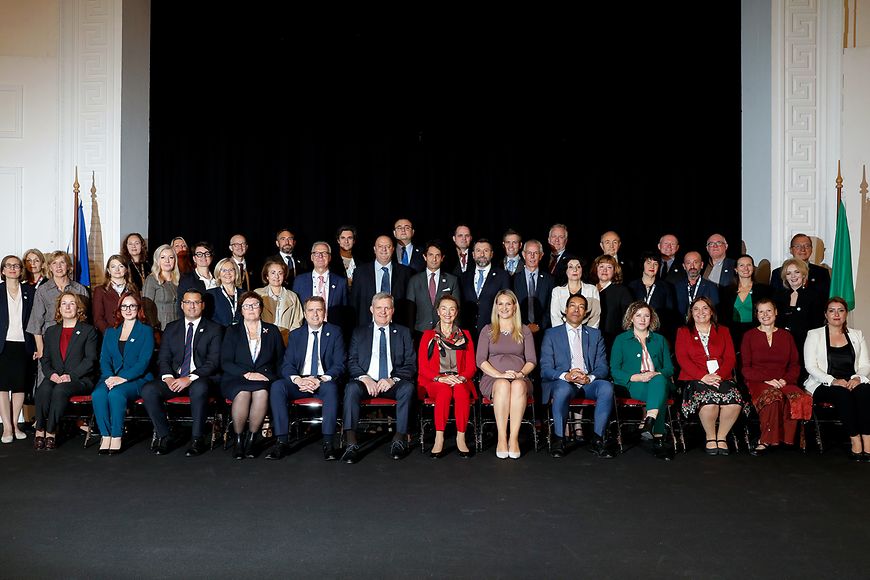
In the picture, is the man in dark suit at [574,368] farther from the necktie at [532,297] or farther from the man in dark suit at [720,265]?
the man in dark suit at [720,265]

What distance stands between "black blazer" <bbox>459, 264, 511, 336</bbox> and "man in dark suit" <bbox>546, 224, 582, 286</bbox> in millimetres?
607

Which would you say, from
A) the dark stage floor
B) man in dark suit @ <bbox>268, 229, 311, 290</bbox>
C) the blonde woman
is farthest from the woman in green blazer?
man in dark suit @ <bbox>268, 229, 311, 290</bbox>

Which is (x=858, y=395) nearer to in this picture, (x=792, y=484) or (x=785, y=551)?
(x=792, y=484)

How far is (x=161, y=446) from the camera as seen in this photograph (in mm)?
5691

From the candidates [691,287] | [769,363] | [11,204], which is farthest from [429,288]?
[11,204]

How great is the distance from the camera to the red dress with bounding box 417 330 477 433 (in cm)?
570

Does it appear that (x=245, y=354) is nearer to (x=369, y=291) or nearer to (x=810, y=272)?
(x=369, y=291)

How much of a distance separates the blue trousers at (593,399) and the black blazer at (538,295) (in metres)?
0.85

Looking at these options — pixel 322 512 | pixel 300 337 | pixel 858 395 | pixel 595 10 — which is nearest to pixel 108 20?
pixel 300 337

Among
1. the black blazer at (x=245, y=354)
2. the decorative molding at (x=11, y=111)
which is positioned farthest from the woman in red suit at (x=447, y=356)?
the decorative molding at (x=11, y=111)

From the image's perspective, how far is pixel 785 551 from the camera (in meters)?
3.64

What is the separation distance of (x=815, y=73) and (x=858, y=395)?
324 cm

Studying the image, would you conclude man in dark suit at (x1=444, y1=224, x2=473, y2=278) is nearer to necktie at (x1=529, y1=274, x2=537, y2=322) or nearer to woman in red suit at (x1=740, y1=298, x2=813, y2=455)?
necktie at (x1=529, y1=274, x2=537, y2=322)

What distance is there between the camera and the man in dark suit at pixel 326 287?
259 inches
